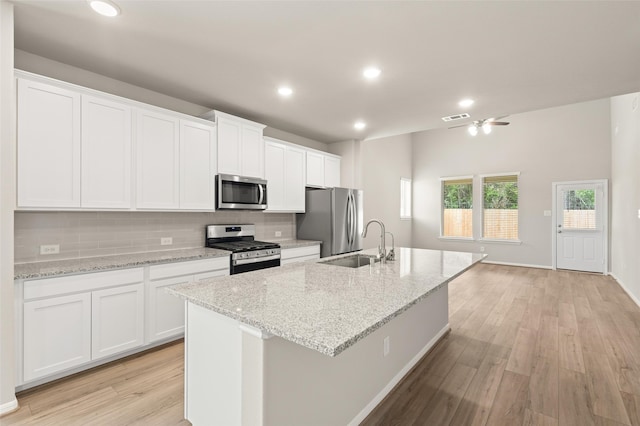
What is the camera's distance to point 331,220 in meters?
4.67

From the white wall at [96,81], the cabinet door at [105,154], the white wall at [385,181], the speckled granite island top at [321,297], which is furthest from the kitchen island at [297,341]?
the white wall at [385,181]

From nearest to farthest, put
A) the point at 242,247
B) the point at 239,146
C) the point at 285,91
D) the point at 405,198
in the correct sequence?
the point at 285,91 < the point at 242,247 < the point at 239,146 < the point at 405,198

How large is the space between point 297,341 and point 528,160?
786cm

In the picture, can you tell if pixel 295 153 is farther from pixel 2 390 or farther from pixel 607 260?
pixel 607 260

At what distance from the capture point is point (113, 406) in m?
2.07

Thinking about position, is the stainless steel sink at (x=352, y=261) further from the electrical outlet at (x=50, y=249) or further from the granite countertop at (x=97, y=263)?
the electrical outlet at (x=50, y=249)

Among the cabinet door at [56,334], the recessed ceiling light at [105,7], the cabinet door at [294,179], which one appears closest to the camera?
the recessed ceiling light at [105,7]

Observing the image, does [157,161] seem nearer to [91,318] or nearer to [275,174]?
[91,318]

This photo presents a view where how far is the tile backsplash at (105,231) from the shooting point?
2.56 m

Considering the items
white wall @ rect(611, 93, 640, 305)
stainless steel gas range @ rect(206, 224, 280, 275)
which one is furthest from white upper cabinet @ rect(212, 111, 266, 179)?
white wall @ rect(611, 93, 640, 305)

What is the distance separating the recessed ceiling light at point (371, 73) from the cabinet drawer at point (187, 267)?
2339 mm

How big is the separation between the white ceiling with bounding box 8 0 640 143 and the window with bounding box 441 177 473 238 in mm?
4464

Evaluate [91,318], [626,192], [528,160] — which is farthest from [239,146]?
[528,160]

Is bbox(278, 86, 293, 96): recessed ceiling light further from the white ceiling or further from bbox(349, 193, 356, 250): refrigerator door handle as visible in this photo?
bbox(349, 193, 356, 250): refrigerator door handle
